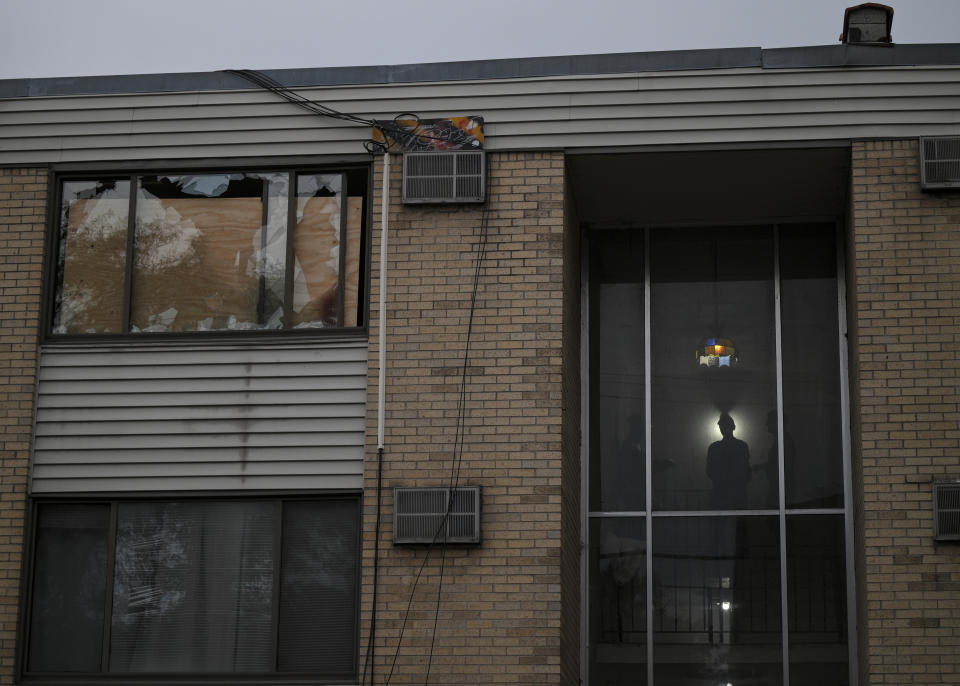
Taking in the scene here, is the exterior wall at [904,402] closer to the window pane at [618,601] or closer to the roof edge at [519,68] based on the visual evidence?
the roof edge at [519,68]

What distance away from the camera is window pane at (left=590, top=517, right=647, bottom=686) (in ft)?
42.0

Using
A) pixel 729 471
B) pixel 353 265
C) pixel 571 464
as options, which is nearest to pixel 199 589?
pixel 353 265

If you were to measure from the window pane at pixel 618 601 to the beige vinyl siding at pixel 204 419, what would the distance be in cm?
291

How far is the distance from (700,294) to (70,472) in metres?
6.52

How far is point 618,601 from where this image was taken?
12992mm

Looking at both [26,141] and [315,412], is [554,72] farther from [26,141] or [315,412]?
[26,141]

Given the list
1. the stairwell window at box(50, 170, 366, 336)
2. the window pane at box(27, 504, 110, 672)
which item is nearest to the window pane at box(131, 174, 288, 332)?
the stairwell window at box(50, 170, 366, 336)

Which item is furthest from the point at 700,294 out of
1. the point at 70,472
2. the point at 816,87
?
the point at 70,472

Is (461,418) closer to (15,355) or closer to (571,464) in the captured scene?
(571,464)

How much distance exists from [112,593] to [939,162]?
836 cm

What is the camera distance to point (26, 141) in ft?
41.7

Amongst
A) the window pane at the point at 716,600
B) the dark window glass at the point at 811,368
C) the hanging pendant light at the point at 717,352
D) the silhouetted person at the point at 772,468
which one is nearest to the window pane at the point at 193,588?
the window pane at the point at 716,600

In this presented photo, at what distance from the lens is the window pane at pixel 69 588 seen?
11789mm

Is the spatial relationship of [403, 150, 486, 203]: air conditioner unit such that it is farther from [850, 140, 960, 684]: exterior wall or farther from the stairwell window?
[850, 140, 960, 684]: exterior wall
